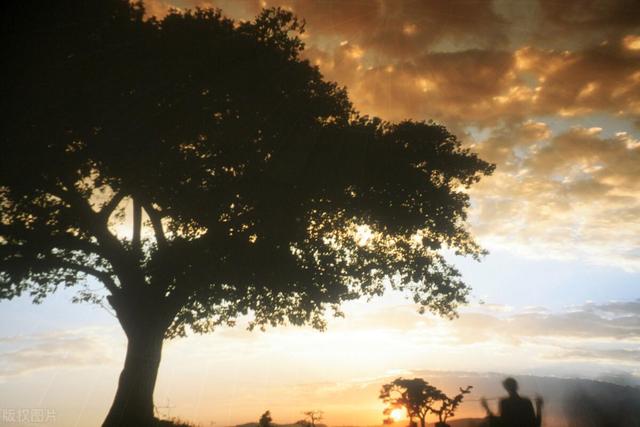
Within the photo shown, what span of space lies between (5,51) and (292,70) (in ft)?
31.9

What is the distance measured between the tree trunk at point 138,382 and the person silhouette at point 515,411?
13.6 m

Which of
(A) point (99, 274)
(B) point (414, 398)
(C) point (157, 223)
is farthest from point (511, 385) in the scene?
(B) point (414, 398)

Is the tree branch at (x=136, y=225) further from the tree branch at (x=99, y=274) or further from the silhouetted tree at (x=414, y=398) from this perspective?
the silhouetted tree at (x=414, y=398)

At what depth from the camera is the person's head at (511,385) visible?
921 centimetres

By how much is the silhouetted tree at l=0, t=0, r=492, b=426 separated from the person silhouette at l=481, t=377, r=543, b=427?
9705mm

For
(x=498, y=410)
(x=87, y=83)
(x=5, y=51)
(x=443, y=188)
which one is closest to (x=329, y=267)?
(x=443, y=188)

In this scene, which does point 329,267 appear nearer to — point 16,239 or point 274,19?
point 274,19

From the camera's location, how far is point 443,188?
18.4 metres

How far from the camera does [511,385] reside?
364 inches

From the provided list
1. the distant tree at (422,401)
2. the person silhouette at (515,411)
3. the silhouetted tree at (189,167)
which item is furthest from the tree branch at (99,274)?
the distant tree at (422,401)

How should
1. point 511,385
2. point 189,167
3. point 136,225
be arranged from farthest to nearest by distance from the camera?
point 136,225 < point 189,167 < point 511,385

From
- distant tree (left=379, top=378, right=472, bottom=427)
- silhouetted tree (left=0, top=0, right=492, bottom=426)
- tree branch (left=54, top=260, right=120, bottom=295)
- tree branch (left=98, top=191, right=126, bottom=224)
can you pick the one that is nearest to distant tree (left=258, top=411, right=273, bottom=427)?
silhouetted tree (left=0, top=0, right=492, bottom=426)

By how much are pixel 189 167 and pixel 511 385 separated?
41.1 ft

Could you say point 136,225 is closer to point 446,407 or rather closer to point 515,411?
point 515,411
